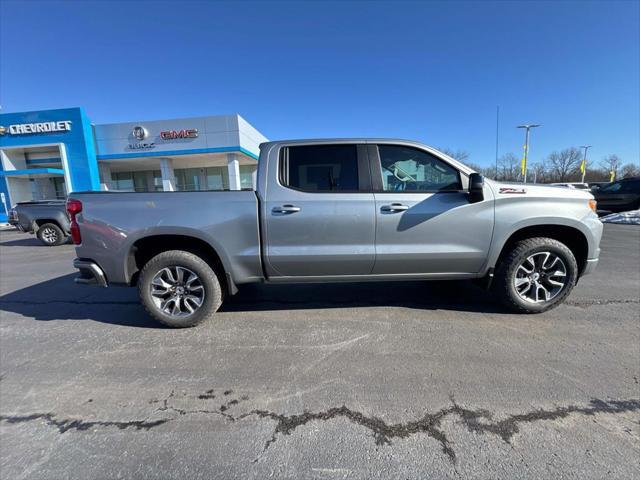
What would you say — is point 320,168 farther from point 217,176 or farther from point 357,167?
point 217,176

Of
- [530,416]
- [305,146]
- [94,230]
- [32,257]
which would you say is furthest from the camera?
[32,257]

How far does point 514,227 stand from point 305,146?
2.52 metres

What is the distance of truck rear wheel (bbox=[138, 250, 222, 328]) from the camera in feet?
10.6

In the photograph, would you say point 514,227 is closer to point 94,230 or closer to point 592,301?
point 592,301

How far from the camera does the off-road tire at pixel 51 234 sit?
993 cm

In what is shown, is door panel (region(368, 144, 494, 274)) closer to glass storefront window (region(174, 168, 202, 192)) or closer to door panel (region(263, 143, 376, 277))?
door panel (region(263, 143, 376, 277))

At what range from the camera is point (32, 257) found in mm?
8016

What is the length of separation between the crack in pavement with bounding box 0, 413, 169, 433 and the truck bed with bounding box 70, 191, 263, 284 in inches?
59.0

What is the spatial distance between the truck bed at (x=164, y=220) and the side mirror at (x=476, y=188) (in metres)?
2.32

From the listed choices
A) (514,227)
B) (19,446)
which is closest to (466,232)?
(514,227)

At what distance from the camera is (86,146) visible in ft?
72.5

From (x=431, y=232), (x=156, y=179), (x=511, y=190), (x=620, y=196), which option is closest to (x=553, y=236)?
(x=511, y=190)

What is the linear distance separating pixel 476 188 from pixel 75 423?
155 inches

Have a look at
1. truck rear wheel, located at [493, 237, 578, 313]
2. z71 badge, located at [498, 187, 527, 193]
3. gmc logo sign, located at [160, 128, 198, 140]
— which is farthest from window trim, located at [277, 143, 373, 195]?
gmc logo sign, located at [160, 128, 198, 140]
